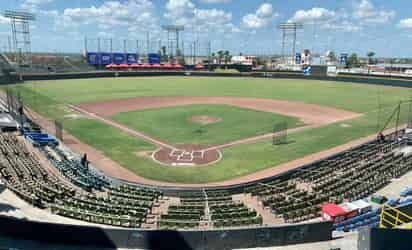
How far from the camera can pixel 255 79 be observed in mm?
110000

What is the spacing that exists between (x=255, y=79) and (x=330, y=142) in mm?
73790

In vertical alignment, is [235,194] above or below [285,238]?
below

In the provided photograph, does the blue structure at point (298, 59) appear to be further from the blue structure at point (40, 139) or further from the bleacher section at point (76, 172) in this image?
the bleacher section at point (76, 172)

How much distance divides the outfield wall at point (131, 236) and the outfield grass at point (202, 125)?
924 inches

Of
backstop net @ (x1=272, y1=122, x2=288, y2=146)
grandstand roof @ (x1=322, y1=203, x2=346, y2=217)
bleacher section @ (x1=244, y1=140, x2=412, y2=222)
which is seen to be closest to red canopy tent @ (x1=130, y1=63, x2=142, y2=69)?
backstop net @ (x1=272, y1=122, x2=288, y2=146)

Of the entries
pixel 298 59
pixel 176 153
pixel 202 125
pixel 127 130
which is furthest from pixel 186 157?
pixel 298 59

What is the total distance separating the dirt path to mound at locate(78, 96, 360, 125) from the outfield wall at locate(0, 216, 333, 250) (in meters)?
36.3

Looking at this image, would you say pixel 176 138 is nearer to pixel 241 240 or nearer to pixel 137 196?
pixel 137 196

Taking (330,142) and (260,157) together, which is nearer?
(260,157)

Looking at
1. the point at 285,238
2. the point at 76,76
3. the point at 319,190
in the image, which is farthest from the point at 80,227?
the point at 76,76

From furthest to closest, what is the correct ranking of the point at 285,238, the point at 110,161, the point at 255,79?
the point at 255,79 → the point at 110,161 → the point at 285,238

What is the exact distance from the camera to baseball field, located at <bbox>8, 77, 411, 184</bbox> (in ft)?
104

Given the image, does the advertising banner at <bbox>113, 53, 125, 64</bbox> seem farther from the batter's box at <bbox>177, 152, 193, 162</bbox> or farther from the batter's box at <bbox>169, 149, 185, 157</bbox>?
the batter's box at <bbox>177, 152, 193, 162</bbox>

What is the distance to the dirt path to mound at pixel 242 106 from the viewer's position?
174 feet
